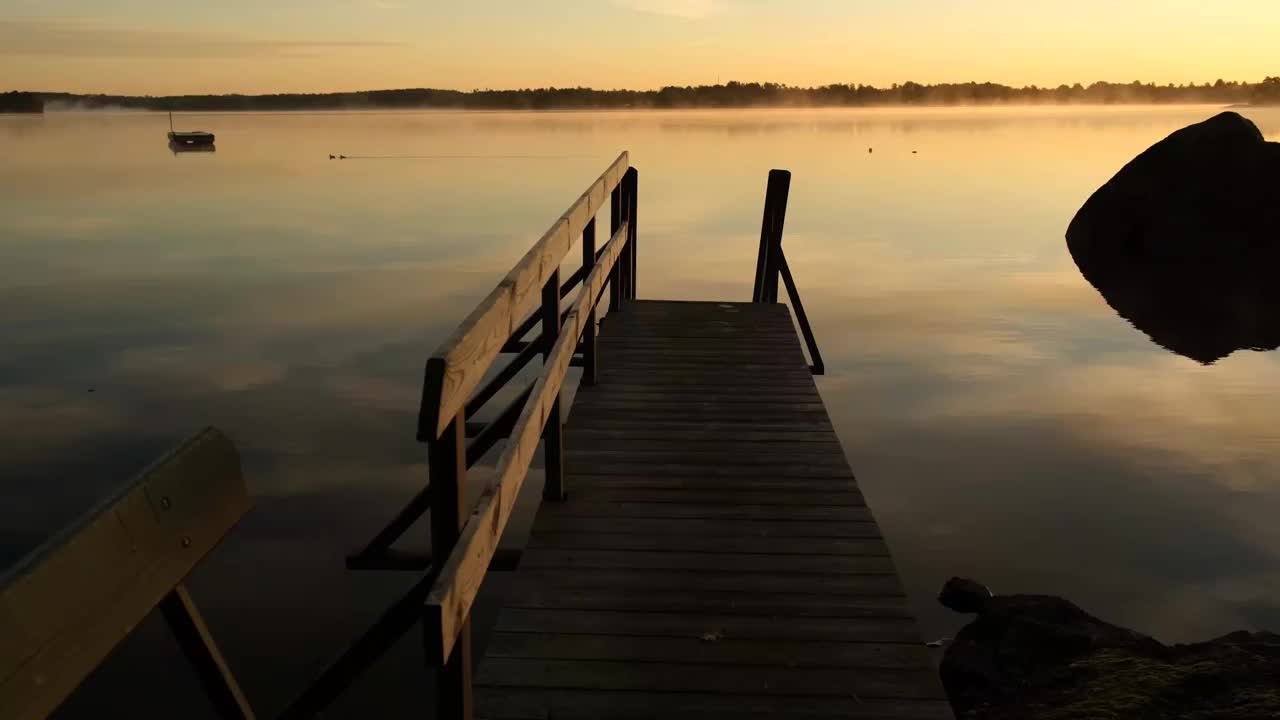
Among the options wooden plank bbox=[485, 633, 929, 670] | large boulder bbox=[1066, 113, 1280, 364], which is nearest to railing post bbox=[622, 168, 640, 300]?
wooden plank bbox=[485, 633, 929, 670]

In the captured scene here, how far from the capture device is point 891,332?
19203 millimetres

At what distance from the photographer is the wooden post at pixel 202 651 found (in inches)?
77.6

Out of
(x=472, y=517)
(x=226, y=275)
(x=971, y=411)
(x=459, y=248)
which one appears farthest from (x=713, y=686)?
(x=459, y=248)

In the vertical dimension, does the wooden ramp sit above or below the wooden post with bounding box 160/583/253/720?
below

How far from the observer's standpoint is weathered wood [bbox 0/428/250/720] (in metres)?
1.31

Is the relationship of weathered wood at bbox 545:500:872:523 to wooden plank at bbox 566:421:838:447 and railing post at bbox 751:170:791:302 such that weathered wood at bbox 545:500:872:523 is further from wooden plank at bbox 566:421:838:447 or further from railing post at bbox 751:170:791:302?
railing post at bbox 751:170:791:302

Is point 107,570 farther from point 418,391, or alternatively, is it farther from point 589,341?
point 418,391

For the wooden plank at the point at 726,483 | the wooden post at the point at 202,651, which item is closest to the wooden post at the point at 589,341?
the wooden plank at the point at 726,483

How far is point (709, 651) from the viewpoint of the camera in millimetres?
4098

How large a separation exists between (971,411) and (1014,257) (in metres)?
18.3

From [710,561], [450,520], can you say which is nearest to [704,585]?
[710,561]

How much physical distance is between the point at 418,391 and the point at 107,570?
43.3ft

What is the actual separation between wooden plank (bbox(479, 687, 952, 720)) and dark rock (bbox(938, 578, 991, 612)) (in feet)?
13.2

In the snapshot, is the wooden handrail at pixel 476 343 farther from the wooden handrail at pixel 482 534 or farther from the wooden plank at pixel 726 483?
the wooden plank at pixel 726 483
